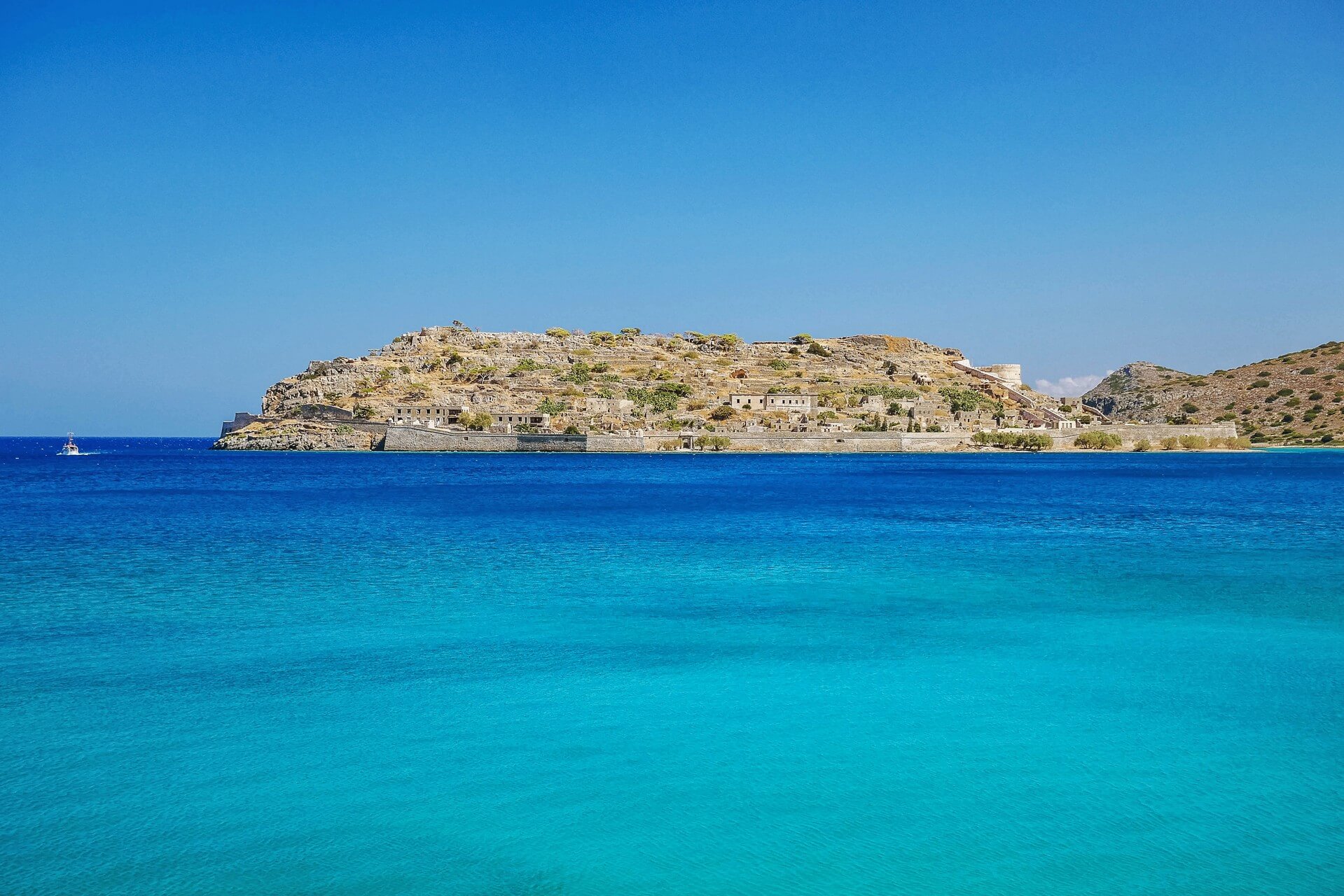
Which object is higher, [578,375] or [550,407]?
[578,375]

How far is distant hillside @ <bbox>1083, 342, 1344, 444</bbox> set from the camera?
284 feet

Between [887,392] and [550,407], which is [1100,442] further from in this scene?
[550,407]

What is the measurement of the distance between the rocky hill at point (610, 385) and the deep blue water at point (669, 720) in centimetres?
6288

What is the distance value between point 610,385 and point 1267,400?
208ft

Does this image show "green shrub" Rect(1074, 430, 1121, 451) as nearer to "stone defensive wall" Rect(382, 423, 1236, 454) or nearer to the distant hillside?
"stone defensive wall" Rect(382, 423, 1236, 454)

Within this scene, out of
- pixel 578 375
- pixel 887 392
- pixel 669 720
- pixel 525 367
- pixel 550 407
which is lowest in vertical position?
pixel 669 720

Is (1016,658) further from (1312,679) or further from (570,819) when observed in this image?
(570,819)

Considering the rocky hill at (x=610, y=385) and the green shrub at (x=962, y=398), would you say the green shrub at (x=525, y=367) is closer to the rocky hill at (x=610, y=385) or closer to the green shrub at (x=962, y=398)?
the rocky hill at (x=610, y=385)

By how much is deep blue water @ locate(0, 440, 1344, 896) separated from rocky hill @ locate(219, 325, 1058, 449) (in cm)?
6288

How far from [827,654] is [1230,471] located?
160ft

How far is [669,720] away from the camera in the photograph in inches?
311

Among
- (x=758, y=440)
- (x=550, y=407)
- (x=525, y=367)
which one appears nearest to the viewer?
(x=758, y=440)

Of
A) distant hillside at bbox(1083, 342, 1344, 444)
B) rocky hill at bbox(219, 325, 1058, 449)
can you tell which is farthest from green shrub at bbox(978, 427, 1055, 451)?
distant hillside at bbox(1083, 342, 1344, 444)

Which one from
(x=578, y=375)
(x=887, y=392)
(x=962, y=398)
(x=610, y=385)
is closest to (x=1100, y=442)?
(x=962, y=398)
